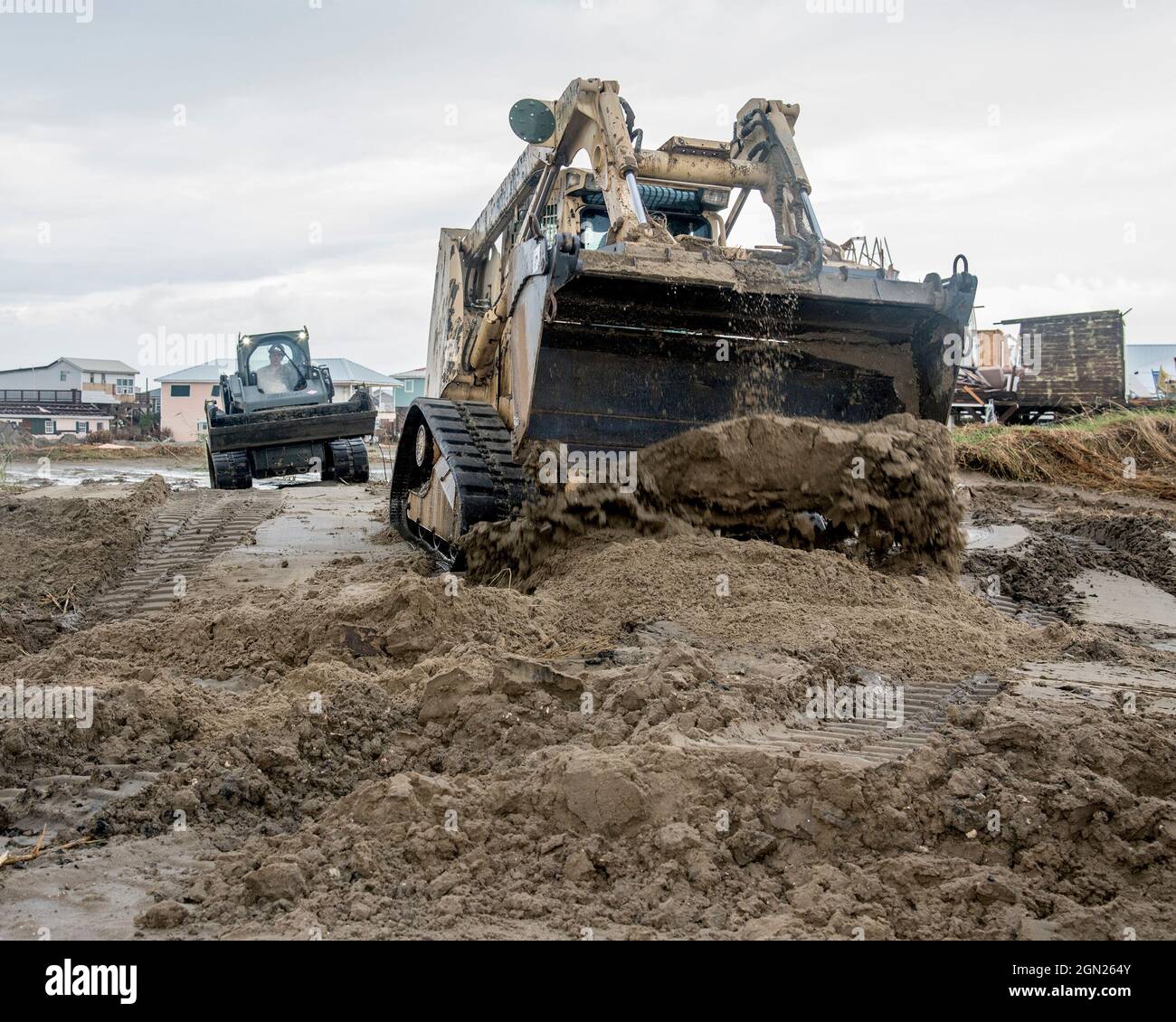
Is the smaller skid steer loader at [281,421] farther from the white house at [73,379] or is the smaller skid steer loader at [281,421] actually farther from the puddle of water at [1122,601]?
the white house at [73,379]

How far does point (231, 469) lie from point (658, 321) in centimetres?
1050

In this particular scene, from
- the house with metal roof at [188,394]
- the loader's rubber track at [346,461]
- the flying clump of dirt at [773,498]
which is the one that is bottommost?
the flying clump of dirt at [773,498]

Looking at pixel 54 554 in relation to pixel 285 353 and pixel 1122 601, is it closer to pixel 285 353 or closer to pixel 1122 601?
pixel 1122 601

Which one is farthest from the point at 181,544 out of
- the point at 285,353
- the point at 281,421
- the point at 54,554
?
the point at 285,353

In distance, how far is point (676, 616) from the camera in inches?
189

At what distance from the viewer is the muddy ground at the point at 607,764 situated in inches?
97.0

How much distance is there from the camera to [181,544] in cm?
907

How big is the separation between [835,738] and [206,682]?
2.68 m

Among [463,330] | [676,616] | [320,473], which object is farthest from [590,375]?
[320,473]

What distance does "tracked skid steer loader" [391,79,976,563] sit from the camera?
19.4 ft

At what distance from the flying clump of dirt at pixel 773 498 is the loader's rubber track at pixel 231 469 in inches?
397

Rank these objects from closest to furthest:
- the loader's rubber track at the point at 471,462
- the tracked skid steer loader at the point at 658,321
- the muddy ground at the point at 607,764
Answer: the muddy ground at the point at 607,764, the tracked skid steer loader at the point at 658,321, the loader's rubber track at the point at 471,462

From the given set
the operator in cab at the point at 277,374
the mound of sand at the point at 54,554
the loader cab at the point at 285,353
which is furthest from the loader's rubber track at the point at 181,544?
the loader cab at the point at 285,353
